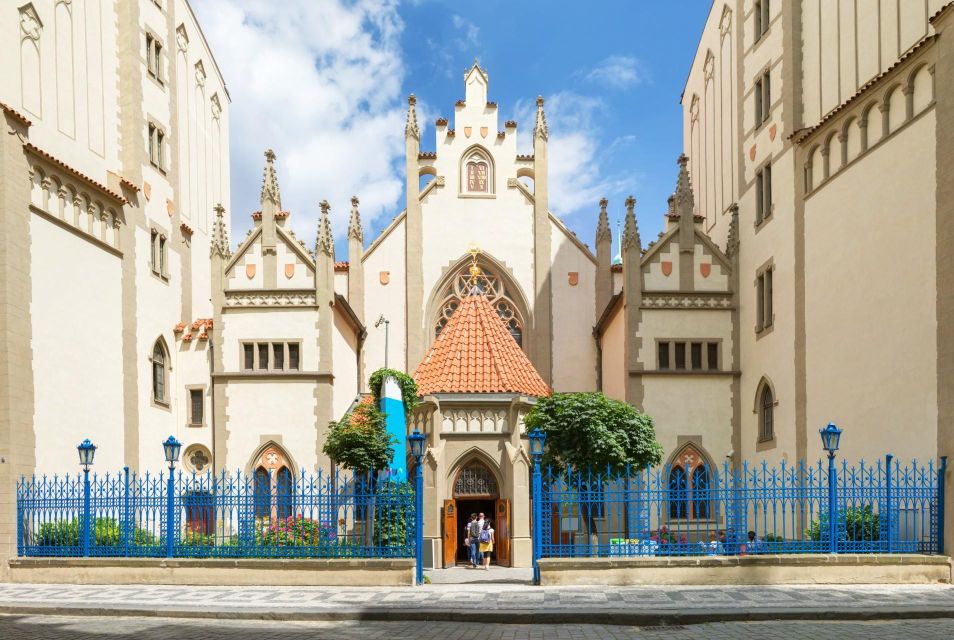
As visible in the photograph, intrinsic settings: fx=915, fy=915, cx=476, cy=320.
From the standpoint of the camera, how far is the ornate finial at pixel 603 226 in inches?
1289

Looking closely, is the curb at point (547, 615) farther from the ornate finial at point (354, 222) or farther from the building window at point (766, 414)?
the ornate finial at point (354, 222)

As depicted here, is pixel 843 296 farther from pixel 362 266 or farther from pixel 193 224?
pixel 193 224

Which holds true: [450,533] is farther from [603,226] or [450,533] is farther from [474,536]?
[603,226]

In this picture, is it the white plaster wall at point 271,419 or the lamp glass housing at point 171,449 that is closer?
the lamp glass housing at point 171,449

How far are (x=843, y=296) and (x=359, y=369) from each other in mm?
17251

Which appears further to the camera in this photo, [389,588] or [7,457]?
[7,457]

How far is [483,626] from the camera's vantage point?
15148 mm

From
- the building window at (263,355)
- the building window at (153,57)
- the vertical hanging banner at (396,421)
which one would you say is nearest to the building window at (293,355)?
the building window at (263,355)

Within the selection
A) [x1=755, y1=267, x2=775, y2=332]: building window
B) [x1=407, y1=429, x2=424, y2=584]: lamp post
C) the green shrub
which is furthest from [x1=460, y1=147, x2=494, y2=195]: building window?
the green shrub

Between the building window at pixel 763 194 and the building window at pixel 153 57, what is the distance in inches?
768

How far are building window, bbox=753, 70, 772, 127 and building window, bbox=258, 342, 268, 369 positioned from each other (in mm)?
17153

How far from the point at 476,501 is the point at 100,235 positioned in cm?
1289

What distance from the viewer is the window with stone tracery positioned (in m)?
33.9

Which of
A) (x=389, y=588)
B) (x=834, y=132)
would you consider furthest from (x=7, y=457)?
(x=834, y=132)
